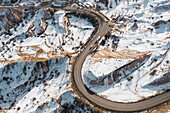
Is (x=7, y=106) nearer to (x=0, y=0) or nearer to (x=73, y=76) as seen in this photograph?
(x=73, y=76)

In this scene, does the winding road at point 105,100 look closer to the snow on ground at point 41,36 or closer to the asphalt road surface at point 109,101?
the asphalt road surface at point 109,101

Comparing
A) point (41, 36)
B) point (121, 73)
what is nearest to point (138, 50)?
point (121, 73)

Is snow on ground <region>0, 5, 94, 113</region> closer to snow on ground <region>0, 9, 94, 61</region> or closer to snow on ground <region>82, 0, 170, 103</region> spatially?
snow on ground <region>0, 9, 94, 61</region>

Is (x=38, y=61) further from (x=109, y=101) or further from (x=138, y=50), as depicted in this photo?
(x=138, y=50)

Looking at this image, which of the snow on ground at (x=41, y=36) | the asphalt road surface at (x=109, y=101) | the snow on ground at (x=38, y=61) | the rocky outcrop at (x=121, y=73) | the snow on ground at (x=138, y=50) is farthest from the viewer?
the snow on ground at (x=41, y=36)

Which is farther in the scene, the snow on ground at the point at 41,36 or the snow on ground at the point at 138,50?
the snow on ground at the point at 41,36

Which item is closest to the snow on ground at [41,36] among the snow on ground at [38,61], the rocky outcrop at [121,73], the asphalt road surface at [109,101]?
the snow on ground at [38,61]

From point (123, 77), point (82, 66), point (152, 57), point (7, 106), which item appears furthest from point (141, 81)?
point (7, 106)

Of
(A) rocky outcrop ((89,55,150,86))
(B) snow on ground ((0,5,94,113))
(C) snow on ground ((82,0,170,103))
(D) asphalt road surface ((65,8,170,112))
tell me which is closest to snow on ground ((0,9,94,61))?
(B) snow on ground ((0,5,94,113))

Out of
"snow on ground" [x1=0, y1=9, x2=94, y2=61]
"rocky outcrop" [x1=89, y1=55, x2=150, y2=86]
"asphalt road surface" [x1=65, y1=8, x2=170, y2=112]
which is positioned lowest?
"asphalt road surface" [x1=65, y1=8, x2=170, y2=112]
